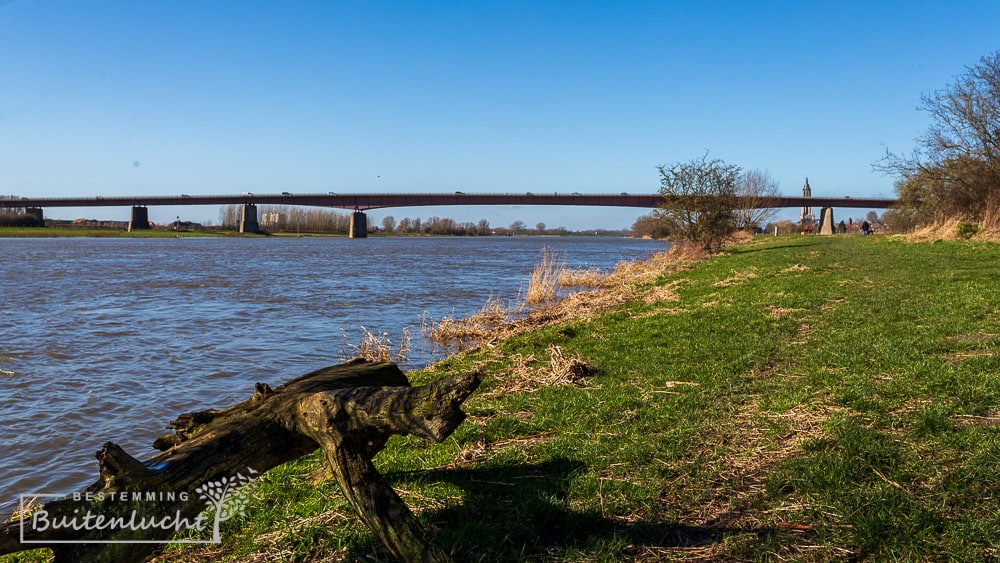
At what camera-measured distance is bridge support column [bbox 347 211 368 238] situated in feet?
384

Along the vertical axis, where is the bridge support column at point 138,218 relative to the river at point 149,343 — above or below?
above

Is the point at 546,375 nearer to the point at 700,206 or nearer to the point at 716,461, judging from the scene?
the point at 716,461

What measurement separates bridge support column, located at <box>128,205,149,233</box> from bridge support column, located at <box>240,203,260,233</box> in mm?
16425

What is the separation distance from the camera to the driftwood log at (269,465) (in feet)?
10.7

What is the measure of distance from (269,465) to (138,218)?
413 ft

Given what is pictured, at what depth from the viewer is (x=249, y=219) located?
393 ft

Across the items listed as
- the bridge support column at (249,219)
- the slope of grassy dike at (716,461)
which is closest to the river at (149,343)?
the slope of grassy dike at (716,461)

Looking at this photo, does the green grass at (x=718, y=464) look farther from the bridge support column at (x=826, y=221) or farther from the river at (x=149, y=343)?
the bridge support column at (x=826, y=221)

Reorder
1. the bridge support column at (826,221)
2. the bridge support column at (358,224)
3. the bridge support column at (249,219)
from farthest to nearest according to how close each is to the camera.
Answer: the bridge support column at (249,219), the bridge support column at (358,224), the bridge support column at (826,221)

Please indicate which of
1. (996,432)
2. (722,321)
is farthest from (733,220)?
(996,432)

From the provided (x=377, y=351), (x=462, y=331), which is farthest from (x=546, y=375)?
(x=462, y=331)

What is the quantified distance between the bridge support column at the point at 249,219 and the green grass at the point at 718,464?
399 feet

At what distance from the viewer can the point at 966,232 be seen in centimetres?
2681

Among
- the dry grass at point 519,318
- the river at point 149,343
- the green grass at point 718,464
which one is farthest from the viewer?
the dry grass at point 519,318
